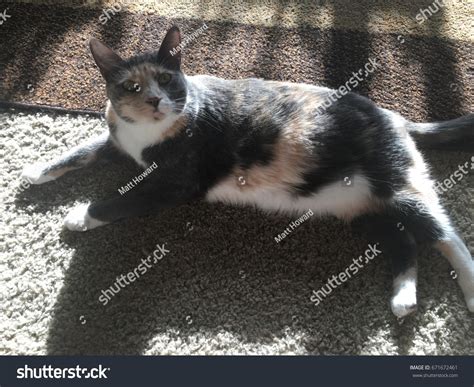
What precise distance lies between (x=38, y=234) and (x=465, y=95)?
176 cm

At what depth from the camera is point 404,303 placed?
1448 mm

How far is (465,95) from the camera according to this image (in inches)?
77.7

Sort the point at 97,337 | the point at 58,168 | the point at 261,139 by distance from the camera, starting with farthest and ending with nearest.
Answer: the point at 58,168 → the point at 261,139 → the point at 97,337

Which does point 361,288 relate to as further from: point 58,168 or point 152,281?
point 58,168

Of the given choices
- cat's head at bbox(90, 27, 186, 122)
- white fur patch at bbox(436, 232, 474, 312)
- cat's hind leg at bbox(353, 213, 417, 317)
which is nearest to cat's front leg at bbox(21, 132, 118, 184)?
cat's head at bbox(90, 27, 186, 122)

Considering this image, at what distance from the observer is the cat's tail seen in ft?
5.50

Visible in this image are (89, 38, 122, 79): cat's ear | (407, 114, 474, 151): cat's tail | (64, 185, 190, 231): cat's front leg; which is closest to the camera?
(89, 38, 122, 79): cat's ear

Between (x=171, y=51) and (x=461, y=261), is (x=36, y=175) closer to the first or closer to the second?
(x=171, y=51)

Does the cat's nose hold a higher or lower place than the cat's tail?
higher

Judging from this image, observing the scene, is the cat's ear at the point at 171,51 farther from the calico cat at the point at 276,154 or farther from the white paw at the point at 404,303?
the white paw at the point at 404,303

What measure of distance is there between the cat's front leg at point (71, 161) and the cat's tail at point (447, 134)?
3.61 ft

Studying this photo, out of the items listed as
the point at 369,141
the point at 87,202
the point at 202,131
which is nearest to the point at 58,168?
the point at 87,202

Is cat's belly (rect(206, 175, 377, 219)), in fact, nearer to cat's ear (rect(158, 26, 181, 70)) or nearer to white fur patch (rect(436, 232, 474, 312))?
white fur patch (rect(436, 232, 474, 312))

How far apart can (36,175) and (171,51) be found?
67 cm
